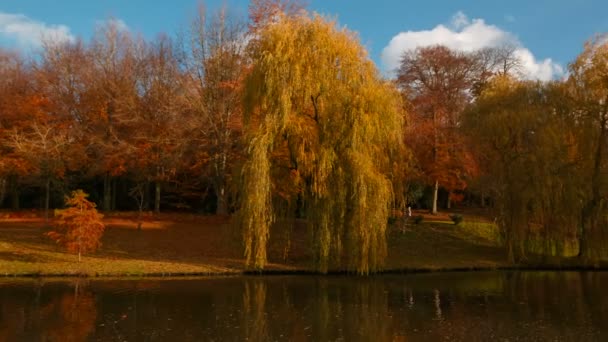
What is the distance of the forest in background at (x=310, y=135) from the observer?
22828 millimetres

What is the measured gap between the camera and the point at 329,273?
23938 mm

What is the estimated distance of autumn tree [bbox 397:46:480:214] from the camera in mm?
34969

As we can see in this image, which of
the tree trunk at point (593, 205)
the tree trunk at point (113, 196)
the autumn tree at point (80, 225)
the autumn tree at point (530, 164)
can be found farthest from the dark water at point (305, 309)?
the tree trunk at point (113, 196)

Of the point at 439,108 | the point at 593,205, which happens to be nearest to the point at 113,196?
the point at 439,108

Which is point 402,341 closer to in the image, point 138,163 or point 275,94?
point 275,94

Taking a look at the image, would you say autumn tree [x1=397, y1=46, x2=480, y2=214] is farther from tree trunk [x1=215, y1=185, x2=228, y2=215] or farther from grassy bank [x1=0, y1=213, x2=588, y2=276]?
tree trunk [x1=215, y1=185, x2=228, y2=215]

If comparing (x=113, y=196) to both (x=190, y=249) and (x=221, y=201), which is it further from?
(x=190, y=249)

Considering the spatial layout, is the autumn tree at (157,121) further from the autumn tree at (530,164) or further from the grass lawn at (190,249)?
the autumn tree at (530,164)

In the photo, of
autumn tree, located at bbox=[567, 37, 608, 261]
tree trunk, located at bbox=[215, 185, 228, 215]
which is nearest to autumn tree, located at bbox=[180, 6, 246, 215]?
tree trunk, located at bbox=[215, 185, 228, 215]

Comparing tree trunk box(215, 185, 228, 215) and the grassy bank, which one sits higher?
tree trunk box(215, 185, 228, 215)

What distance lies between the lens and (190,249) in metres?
27.7

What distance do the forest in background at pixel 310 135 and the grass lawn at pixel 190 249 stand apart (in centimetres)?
197

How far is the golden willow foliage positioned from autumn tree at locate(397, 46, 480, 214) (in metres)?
9.22

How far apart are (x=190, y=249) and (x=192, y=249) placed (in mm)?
103
